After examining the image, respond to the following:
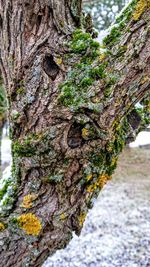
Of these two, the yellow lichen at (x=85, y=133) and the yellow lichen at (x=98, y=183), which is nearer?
the yellow lichen at (x=85, y=133)

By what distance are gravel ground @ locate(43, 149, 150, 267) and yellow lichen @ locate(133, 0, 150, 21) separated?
12.5ft

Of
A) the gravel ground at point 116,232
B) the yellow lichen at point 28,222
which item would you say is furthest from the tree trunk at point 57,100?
the gravel ground at point 116,232

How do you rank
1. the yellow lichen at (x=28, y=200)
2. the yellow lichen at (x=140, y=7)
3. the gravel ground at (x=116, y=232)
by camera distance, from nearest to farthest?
the yellow lichen at (x=140, y=7)
the yellow lichen at (x=28, y=200)
the gravel ground at (x=116, y=232)

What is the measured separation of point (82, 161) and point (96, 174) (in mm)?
93

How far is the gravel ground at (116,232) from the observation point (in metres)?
4.67

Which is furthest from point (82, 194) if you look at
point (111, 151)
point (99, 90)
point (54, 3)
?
point (54, 3)

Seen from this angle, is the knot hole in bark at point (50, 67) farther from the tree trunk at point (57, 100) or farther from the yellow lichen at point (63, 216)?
the yellow lichen at point (63, 216)

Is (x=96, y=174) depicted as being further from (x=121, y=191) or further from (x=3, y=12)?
(x=121, y=191)

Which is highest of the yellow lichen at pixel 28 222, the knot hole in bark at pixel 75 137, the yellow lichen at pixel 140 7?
the yellow lichen at pixel 140 7

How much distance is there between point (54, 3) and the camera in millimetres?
1295

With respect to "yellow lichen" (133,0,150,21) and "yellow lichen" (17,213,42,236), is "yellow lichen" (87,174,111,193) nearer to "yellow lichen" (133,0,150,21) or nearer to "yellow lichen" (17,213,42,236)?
"yellow lichen" (17,213,42,236)

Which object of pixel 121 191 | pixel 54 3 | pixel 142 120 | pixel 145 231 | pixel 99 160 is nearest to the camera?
pixel 54 3

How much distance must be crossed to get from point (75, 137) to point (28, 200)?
30 centimetres

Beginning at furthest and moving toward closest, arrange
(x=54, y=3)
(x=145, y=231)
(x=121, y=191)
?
(x=121, y=191) < (x=145, y=231) < (x=54, y=3)
